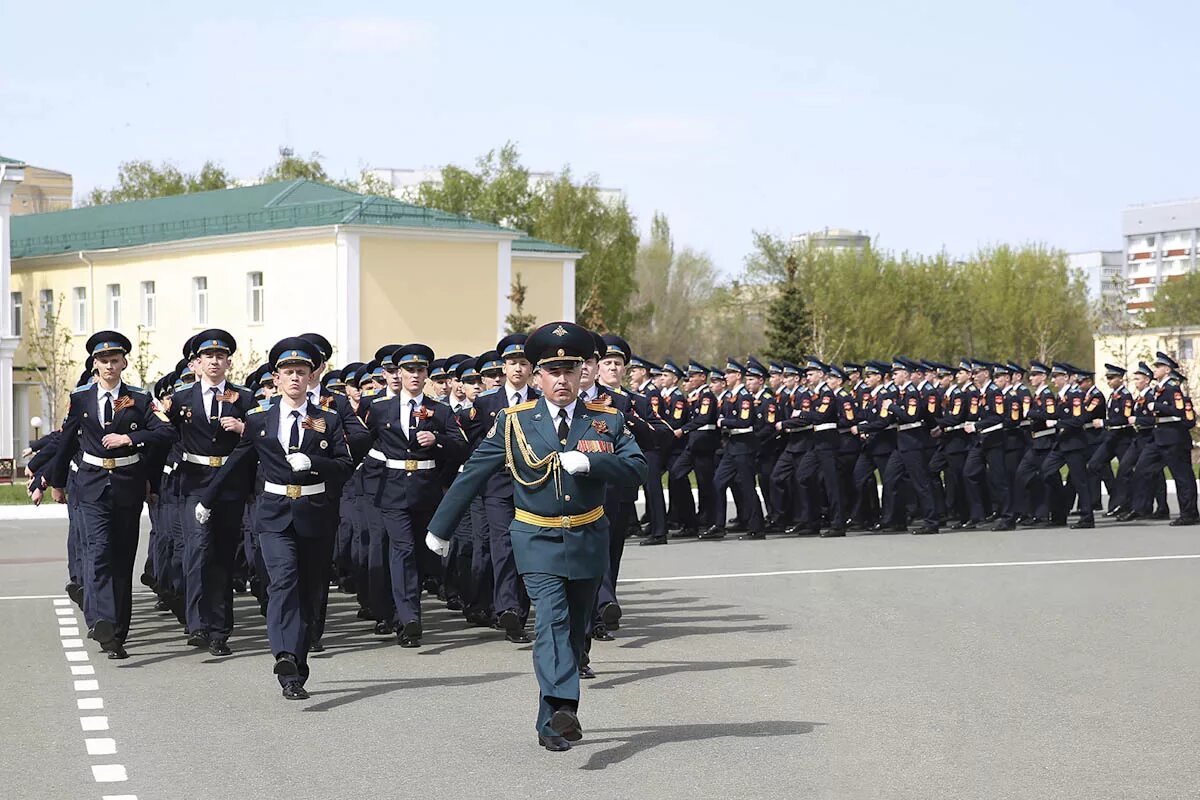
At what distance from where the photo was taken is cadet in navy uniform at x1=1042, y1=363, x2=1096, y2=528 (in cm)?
2242

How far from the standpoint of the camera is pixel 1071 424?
888 inches

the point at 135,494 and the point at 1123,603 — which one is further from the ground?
the point at 135,494

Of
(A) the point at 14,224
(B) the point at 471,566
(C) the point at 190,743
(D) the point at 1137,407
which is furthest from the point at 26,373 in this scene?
(C) the point at 190,743

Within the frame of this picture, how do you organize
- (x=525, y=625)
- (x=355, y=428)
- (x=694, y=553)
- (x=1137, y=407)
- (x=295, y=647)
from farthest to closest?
(x=1137, y=407) → (x=694, y=553) → (x=525, y=625) → (x=355, y=428) → (x=295, y=647)

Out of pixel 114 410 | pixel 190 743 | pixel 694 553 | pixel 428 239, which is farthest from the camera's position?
pixel 428 239

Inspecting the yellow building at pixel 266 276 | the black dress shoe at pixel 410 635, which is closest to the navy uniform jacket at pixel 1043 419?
the black dress shoe at pixel 410 635

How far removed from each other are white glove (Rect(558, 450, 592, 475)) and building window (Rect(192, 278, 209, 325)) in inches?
1716

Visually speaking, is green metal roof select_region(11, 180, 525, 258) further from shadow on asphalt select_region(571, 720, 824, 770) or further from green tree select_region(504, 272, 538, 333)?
shadow on asphalt select_region(571, 720, 824, 770)

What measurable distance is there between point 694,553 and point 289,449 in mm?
9149

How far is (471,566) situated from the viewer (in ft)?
42.6

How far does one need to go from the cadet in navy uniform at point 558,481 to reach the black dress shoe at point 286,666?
1432mm

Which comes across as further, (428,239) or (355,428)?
(428,239)

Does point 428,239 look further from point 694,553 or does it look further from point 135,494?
point 135,494

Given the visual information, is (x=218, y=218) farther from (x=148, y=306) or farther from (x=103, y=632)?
(x=103, y=632)
